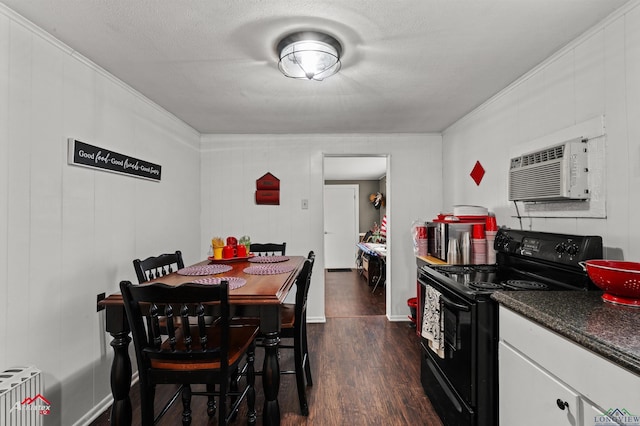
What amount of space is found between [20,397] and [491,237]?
9.22 ft

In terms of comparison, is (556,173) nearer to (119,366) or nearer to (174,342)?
(174,342)

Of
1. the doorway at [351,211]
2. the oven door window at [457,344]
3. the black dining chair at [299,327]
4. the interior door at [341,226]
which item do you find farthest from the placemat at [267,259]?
the interior door at [341,226]

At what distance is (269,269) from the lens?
7.25 ft

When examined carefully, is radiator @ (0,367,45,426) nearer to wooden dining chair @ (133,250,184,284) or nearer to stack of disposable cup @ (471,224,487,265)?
wooden dining chair @ (133,250,184,284)

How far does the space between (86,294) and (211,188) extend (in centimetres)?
203

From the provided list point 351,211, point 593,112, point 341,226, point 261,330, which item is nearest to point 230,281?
point 261,330

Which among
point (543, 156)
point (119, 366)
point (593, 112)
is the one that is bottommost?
point (119, 366)

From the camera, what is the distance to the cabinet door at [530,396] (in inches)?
42.5

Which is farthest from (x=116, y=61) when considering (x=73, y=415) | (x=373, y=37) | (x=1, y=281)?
(x=73, y=415)

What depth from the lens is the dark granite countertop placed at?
902mm

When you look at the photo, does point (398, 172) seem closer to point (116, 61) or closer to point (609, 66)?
point (609, 66)

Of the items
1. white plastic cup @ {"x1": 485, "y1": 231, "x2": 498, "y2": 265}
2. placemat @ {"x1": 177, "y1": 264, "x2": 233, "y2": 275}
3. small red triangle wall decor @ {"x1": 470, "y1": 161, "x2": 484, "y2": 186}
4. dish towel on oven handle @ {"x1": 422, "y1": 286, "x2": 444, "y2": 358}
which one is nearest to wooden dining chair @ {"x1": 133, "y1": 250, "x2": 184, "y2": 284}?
placemat @ {"x1": 177, "y1": 264, "x2": 233, "y2": 275}

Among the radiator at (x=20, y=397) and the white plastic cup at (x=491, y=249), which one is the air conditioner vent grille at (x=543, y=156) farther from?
the radiator at (x=20, y=397)

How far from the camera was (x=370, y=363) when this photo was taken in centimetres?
278
